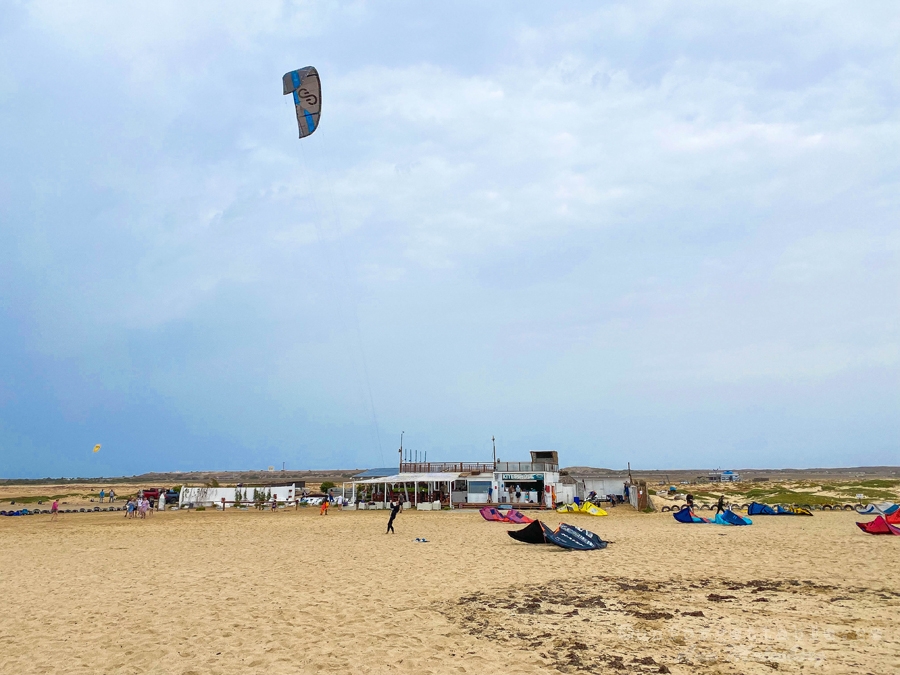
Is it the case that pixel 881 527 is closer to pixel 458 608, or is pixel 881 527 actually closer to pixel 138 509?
pixel 458 608

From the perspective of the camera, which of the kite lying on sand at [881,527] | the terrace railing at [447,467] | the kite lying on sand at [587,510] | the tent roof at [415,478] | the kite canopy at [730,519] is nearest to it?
the kite lying on sand at [881,527]

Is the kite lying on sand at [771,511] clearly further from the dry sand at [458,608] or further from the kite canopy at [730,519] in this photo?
the dry sand at [458,608]

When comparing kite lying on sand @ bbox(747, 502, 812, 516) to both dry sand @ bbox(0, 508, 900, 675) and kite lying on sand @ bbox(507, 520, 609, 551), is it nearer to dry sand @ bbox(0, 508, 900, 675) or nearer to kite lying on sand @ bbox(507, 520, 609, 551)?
dry sand @ bbox(0, 508, 900, 675)

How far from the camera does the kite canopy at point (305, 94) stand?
17.5 meters

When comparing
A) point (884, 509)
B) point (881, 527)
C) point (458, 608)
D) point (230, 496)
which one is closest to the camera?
point (458, 608)

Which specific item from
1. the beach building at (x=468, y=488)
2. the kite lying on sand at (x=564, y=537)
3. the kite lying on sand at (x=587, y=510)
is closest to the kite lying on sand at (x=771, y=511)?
the kite lying on sand at (x=587, y=510)

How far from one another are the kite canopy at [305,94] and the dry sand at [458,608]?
1234 cm

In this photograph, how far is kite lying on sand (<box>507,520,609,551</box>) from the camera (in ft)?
48.2

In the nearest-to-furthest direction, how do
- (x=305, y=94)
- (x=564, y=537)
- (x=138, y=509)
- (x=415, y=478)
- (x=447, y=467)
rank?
1. (x=564, y=537)
2. (x=305, y=94)
3. (x=138, y=509)
4. (x=415, y=478)
5. (x=447, y=467)

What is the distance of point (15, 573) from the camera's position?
12484mm

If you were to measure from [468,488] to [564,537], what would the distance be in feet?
63.8

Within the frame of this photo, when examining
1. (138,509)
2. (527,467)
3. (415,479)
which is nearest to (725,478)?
(527,467)

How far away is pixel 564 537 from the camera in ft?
48.9

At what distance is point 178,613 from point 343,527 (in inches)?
574
